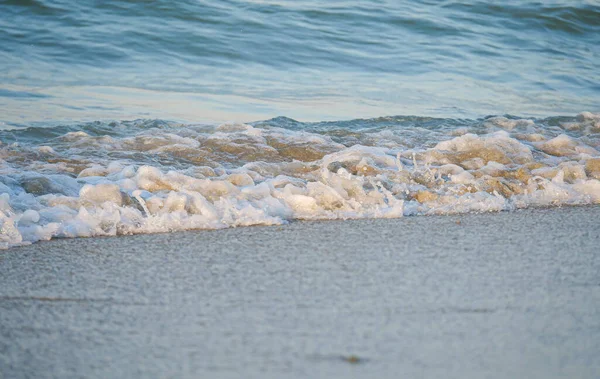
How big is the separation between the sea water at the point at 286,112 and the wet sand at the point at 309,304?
370 millimetres

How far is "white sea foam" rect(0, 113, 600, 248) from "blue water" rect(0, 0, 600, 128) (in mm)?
1166

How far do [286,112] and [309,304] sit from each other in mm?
4250

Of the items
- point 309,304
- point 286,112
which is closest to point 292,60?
point 286,112

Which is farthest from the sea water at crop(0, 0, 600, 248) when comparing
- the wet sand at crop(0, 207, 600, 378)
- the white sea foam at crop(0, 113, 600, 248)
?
the wet sand at crop(0, 207, 600, 378)

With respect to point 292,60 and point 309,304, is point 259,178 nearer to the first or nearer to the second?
point 309,304

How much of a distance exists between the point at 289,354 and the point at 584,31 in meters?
10.4

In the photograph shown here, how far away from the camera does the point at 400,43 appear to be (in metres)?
9.34

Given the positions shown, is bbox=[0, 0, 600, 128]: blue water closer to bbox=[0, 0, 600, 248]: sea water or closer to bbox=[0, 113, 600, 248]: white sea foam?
bbox=[0, 0, 600, 248]: sea water

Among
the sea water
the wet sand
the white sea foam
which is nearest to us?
the wet sand

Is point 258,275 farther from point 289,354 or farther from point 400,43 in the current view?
point 400,43

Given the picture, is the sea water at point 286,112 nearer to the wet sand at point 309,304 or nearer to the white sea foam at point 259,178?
the white sea foam at point 259,178

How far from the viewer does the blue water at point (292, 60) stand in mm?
6344

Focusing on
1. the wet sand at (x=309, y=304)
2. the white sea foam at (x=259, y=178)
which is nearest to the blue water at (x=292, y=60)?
the white sea foam at (x=259, y=178)

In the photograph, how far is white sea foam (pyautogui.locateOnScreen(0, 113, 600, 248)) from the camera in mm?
2904
